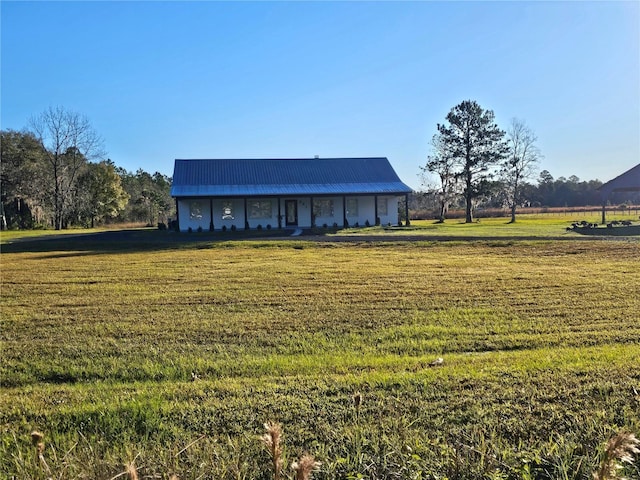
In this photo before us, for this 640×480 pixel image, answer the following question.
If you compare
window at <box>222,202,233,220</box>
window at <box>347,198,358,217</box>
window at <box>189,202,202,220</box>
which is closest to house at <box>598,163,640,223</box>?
window at <box>347,198,358,217</box>

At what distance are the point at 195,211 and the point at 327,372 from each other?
91.0ft

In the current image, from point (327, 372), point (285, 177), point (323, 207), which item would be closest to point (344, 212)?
point (323, 207)

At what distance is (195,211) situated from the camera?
30781mm

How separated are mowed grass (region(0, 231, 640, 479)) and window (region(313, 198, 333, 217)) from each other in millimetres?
21975

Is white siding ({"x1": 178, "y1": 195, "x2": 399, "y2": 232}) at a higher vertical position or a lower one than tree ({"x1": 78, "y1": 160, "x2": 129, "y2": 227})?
lower

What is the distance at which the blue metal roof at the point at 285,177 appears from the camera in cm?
3081

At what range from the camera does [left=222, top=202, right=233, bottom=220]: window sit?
31.1 m

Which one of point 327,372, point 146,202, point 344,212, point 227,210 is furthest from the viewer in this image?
point 146,202

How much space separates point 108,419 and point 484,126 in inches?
1759

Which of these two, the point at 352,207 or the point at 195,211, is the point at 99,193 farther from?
the point at 352,207

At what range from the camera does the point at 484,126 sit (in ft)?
143

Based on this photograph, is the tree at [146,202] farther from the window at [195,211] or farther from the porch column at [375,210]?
the porch column at [375,210]

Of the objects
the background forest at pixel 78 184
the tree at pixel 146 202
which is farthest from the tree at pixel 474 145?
the tree at pixel 146 202

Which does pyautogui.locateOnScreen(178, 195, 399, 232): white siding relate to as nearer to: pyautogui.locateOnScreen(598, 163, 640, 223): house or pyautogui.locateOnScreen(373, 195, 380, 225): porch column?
pyautogui.locateOnScreen(373, 195, 380, 225): porch column
